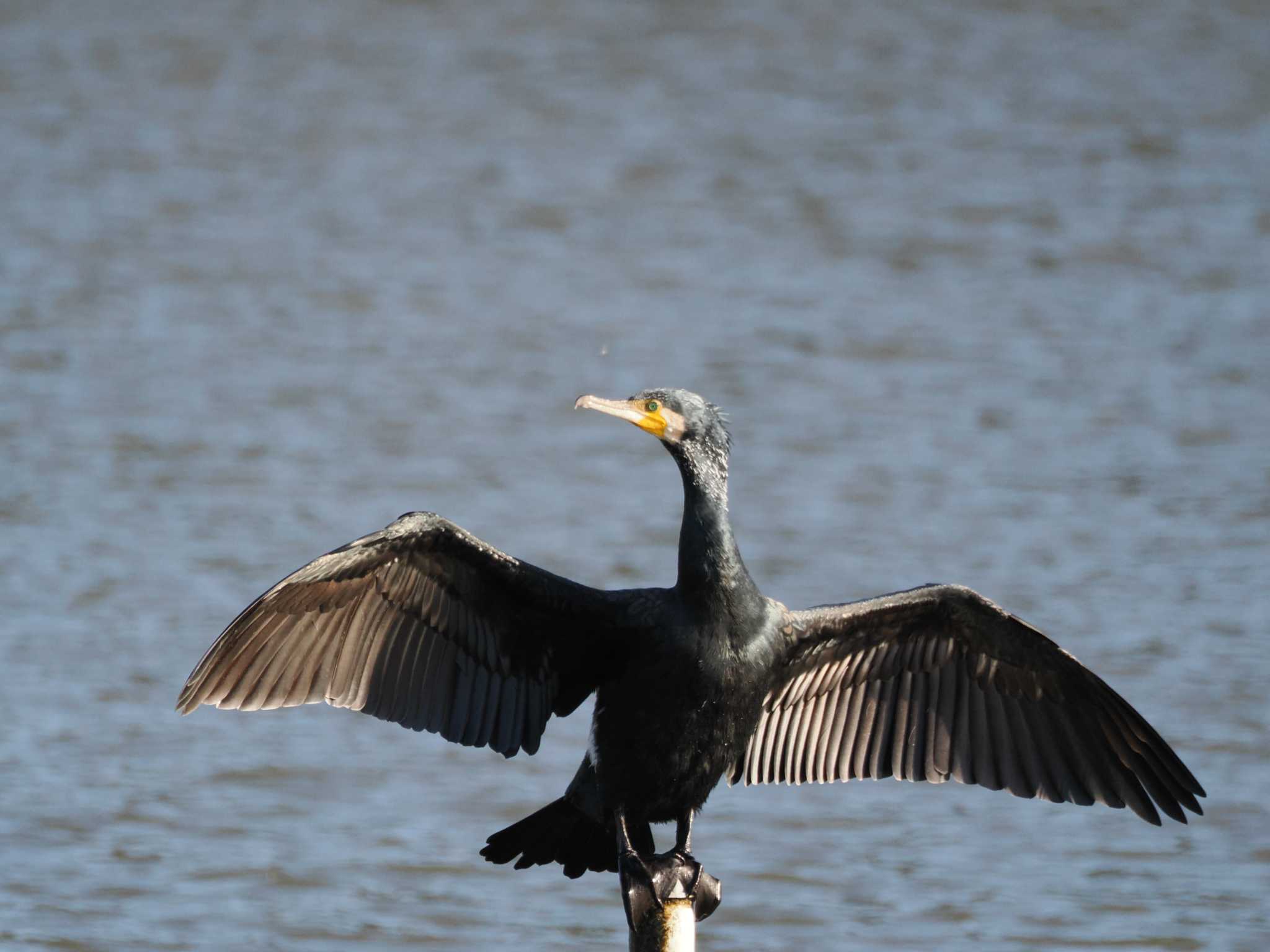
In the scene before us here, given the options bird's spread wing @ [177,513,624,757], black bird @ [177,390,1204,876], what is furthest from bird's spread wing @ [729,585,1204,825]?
bird's spread wing @ [177,513,624,757]

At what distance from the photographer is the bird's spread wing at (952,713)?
5621mm

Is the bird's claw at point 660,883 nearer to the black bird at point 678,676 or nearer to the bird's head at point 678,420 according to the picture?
the black bird at point 678,676

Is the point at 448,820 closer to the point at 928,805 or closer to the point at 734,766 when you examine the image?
the point at 928,805

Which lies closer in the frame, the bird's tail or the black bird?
the black bird

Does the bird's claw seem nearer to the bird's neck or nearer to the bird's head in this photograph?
the bird's neck


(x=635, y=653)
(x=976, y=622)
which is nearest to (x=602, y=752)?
(x=635, y=653)

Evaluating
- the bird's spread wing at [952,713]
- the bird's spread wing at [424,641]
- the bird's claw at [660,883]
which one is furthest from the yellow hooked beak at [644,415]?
the bird's claw at [660,883]

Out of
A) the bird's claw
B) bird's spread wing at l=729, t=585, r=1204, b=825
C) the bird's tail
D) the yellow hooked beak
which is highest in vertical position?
the yellow hooked beak

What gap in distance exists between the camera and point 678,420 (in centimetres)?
519

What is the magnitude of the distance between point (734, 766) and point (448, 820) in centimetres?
322

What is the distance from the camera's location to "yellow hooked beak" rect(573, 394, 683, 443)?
5.05m

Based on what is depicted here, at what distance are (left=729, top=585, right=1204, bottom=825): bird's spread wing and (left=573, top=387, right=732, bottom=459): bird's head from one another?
1.95ft

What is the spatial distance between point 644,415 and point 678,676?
664 mm

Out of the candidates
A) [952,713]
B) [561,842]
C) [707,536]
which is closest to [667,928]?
[561,842]
